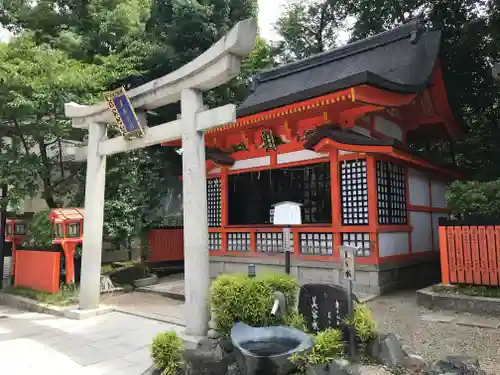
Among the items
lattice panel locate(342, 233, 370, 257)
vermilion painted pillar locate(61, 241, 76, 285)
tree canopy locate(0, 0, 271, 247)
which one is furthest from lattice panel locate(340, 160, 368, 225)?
vermilion painted pillar locate(61, 241, 76, 285)

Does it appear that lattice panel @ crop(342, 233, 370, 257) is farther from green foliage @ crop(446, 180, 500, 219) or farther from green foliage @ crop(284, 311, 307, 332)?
green foliage @ crop(284, 311, 307, 332)

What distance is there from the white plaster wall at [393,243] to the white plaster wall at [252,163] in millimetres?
3771

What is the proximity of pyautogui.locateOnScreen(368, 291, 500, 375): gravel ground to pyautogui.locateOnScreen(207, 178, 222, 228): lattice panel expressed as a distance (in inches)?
239

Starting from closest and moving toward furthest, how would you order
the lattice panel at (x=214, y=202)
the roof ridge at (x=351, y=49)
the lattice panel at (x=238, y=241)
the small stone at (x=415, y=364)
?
1. the small stone at (x=415, y=364)
2. the lattice panel at (x=238, y=241)
3. the roof ridge at (x=351, y=49)
4. the lattice panel at (x=214, y=202)

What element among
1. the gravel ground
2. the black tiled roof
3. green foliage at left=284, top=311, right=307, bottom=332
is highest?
the black tiled roof

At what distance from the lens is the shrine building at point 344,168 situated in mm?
8758

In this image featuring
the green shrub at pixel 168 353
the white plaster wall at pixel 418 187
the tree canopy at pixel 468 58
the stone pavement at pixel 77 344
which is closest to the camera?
the green shrub at pixel 168 353

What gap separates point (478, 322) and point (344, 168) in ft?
14.3

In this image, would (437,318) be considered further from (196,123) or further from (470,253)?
(196,123)

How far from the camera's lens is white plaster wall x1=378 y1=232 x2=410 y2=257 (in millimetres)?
8977

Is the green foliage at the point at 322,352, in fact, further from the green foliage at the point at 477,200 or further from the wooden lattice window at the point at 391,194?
the wooden lattice window at the point at 391,194

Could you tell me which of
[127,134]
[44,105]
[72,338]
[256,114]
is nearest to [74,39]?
[44,105]

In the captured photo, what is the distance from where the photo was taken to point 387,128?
1061 cm

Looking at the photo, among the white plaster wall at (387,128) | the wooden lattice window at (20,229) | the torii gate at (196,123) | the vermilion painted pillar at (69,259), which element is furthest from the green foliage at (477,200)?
the wooden lattice window at (20,229)
